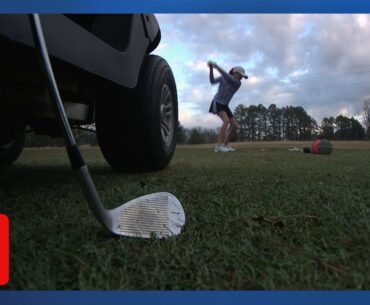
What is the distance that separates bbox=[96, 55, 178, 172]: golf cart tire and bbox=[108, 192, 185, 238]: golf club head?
888mm

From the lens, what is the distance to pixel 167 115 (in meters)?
2.33

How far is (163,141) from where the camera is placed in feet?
6.94

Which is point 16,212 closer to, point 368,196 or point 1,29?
point 1,29

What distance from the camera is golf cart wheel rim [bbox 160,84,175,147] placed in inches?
85.7

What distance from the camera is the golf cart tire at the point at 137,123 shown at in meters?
1.90

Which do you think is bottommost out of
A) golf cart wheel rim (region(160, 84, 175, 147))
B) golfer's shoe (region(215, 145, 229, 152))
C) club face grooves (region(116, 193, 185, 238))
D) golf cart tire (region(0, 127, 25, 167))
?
club face grooves (region(116, 193, 185, 238))

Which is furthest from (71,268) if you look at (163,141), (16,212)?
(163,141)

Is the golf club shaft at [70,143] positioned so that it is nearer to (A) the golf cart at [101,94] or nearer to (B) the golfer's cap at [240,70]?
(A) the golf cart at [101,94]

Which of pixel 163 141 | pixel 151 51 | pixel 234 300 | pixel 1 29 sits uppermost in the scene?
pixel 151 51

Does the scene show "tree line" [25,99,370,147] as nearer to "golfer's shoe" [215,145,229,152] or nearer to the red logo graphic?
the red logo graphic

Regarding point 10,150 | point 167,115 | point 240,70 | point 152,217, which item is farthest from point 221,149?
point 152,217

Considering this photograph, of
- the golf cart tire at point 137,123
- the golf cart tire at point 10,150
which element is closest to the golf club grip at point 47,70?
the golf cart tire at point 137,123

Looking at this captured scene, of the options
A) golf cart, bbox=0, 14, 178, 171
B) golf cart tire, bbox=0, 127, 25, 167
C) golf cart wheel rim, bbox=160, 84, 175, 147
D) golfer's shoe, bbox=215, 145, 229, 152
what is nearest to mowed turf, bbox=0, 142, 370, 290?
golf cart, bbox=0, 14, 178, 171

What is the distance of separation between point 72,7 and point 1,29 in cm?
17
